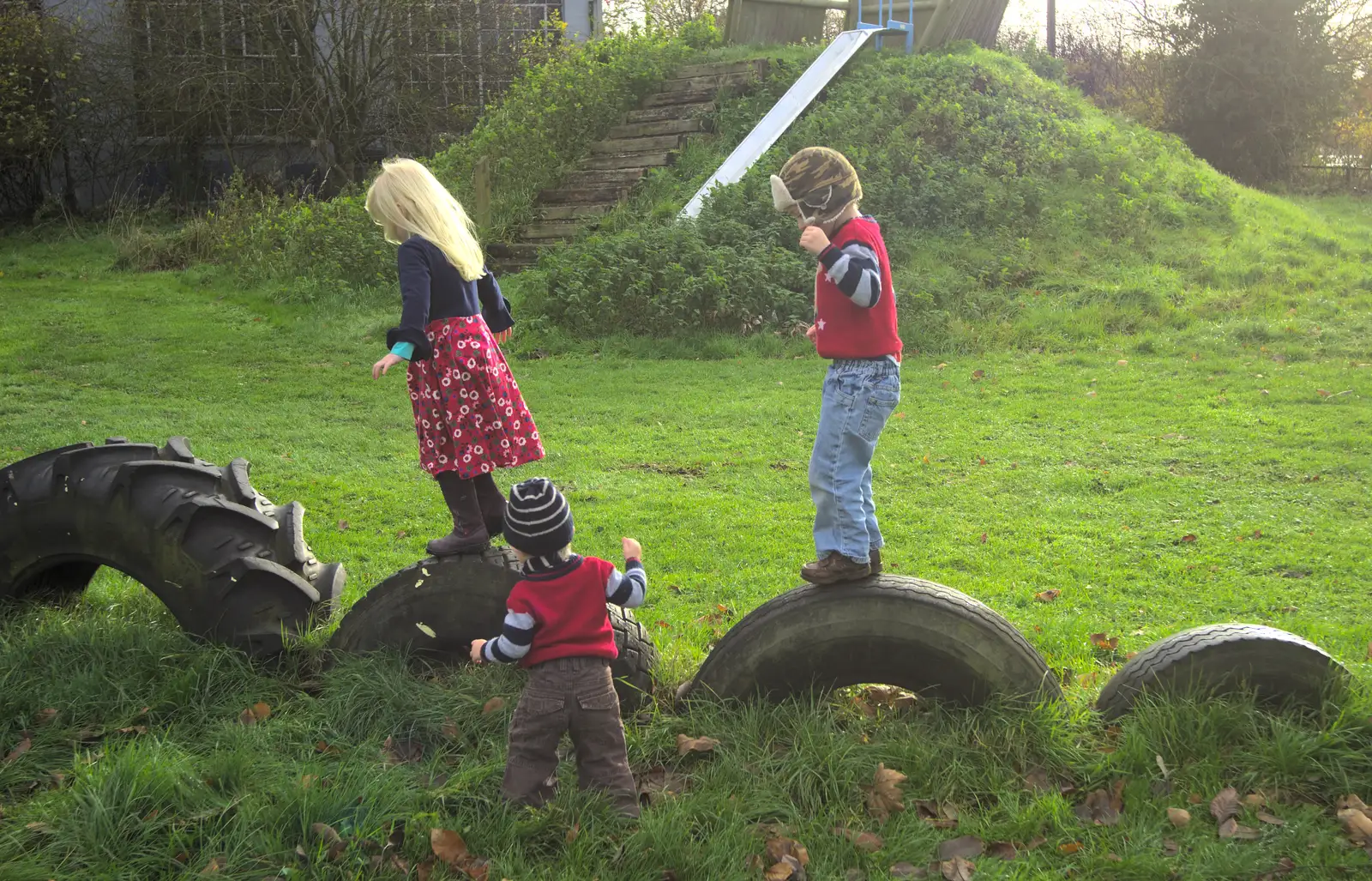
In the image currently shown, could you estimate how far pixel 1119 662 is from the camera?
469 centimetres

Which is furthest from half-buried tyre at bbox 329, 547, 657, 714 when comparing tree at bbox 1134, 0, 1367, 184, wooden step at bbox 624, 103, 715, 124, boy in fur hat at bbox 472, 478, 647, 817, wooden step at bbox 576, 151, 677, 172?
tree at bbox 1134, 0, 1367, 184

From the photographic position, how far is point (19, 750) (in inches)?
147

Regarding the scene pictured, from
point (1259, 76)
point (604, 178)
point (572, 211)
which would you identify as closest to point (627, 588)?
point (572, 211)

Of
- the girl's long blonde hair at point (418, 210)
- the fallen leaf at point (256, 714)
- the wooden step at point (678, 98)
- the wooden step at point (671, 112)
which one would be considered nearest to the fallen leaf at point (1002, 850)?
the fallen leaf at point (256, 714)

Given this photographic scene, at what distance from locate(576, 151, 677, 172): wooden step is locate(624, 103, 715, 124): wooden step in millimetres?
1203

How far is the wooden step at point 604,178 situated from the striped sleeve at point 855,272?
1331 cm

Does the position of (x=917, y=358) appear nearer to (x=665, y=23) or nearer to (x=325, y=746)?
(x=325, y=746)

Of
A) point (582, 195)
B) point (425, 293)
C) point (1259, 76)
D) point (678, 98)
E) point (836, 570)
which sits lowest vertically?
point (836, 570)

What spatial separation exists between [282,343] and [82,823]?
33.7 feet

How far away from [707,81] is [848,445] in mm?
16154

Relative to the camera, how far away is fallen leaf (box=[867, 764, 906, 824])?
346cm

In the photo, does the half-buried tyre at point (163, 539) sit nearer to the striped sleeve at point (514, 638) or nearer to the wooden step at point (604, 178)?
the striped sleeve at point (514, 638)

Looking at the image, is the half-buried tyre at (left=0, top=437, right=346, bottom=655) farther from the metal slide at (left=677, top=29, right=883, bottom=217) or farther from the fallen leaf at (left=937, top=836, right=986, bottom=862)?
the metal slide at (left=677, top=29, right=883, bottom=217)

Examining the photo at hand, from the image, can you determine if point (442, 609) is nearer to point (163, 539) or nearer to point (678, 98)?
point (163, 539)
